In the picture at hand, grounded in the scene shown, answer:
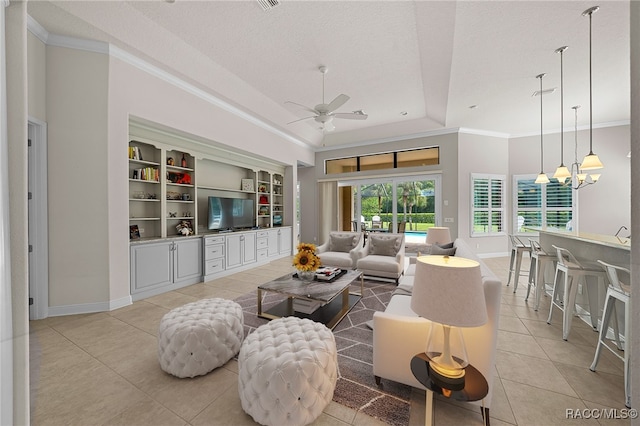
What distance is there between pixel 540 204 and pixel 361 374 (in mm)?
7133

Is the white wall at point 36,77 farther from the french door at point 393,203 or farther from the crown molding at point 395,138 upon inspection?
the french door at point 393,203

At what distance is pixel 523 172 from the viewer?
21.6 ft

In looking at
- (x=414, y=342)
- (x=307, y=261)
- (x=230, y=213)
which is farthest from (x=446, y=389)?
(x=230, y=213)

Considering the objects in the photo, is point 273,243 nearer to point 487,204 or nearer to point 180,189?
point 180,189

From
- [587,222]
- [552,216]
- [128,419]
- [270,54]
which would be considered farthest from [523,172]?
[128,419]

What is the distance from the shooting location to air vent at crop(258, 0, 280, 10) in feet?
8.50

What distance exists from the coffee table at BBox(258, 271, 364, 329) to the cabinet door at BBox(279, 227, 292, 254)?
3353 millimetres

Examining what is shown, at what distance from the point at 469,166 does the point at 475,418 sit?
20.1ft

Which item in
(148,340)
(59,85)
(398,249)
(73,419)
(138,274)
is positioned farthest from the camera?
(398,249)

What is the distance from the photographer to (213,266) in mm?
4641

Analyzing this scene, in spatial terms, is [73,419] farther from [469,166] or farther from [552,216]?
[552,216]

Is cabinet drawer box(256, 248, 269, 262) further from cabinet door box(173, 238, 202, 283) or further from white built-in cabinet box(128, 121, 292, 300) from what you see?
cabinet door box(173, 238, 202, 283)

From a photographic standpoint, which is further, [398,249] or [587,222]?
[587,222]

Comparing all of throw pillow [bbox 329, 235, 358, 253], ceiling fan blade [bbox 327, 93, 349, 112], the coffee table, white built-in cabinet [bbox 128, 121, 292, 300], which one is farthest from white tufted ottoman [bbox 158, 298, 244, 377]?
throw pillow [bbox 329, 235, 358, 253]
